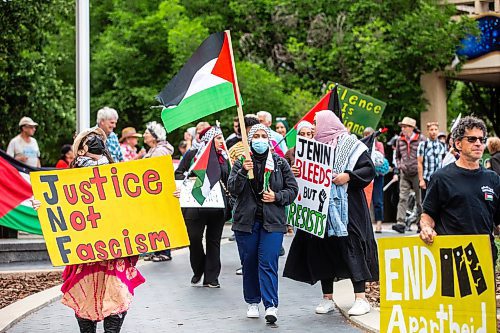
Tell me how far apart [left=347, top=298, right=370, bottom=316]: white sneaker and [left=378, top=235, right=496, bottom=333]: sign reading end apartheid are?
102 inches

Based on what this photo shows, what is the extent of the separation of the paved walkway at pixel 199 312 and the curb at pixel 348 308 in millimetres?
74

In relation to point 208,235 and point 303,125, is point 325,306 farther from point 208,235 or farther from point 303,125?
point 208,235

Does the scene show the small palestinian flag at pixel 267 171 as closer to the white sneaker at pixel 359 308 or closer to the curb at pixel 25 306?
the white sneaker at pixel 359 308

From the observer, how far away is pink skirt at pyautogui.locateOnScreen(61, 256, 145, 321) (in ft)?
25.3

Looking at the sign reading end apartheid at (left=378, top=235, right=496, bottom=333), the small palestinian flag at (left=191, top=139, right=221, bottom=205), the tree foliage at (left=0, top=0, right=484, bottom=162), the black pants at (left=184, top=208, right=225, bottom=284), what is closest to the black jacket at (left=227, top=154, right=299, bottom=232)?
the small palestinian flag at (left=191, top=139, right=221, bottom=205)

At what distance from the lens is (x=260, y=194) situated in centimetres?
976

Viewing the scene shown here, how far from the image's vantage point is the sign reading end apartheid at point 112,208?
8055 mm

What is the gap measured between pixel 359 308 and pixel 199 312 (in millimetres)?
1618

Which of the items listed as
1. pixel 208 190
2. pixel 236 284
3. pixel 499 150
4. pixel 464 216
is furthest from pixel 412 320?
pixel 499 150

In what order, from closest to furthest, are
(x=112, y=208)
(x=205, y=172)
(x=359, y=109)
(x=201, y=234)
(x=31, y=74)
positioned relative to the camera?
(x=112, y=208), (x=205, y=172), (x=201, y=234), (x=359, y=109), (x=31, y=74)

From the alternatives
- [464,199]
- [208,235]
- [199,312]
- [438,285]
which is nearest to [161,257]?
[208,235]

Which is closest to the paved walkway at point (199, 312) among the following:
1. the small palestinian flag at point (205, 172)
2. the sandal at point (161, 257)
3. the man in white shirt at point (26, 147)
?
the small palestinian flag at point (205, 172)

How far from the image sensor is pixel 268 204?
971 centimetres

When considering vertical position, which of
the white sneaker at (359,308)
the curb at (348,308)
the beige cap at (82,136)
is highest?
the beige cap at (82,136)
